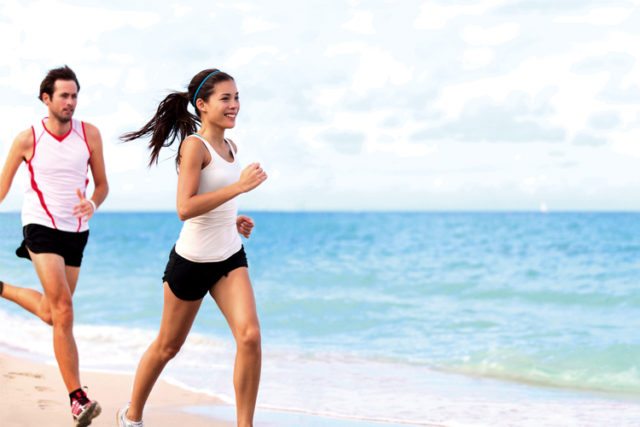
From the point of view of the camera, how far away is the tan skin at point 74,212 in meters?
4.79

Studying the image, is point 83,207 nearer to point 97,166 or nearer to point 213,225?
point 97,166

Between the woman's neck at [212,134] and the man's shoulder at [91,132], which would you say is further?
the man's shoulder at [91,132]

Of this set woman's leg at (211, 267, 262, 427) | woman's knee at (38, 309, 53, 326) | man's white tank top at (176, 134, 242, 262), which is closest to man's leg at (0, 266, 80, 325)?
woman's knee at (38, 309, 53, 326)

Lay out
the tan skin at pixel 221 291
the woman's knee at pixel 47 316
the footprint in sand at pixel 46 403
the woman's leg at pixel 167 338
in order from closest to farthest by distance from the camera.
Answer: the tan skin at pixel 221 291 < the woman's leg at pixel 167 338 < the woman's knee at pixel 47 316 < the footprint in sand at pixel 46 403

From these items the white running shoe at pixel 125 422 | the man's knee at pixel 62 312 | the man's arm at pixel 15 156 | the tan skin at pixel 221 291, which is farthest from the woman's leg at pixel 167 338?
the man's arm at pixel 15 156

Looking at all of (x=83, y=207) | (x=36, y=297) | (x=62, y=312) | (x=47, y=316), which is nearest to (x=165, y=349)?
(x=62, y=312)

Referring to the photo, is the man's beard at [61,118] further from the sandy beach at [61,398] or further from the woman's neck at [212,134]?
the sandy beach at [61,398]

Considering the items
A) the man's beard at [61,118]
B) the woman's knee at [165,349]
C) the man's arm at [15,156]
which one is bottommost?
the woman's knee at [165,349]

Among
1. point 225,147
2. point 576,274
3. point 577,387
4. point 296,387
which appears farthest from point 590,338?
point 576,274

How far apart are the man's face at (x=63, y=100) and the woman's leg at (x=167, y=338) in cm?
127

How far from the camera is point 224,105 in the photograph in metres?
4.11

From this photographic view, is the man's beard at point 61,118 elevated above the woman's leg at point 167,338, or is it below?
above

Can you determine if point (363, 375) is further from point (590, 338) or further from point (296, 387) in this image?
point (590, 338)

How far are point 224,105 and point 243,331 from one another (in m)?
1.05
